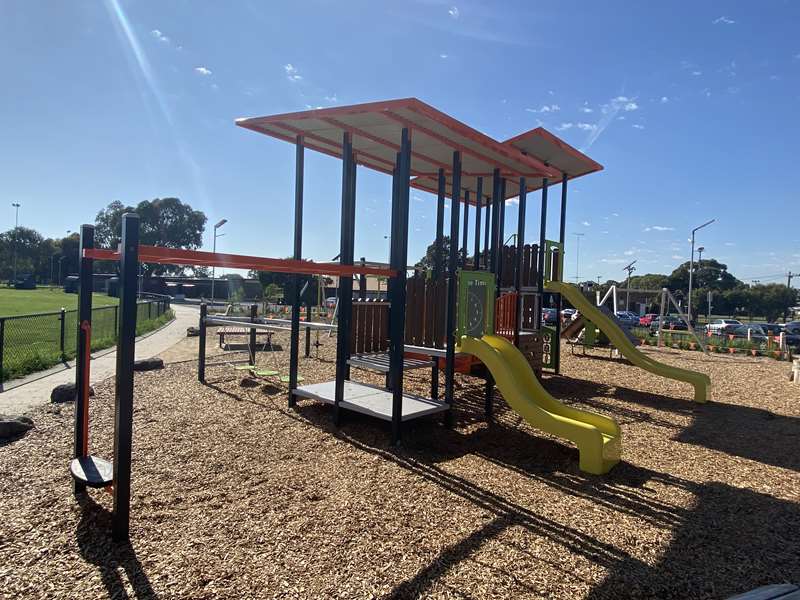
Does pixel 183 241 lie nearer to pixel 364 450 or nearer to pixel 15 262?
pixel 15 262

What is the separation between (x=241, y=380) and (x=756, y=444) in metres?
7.93

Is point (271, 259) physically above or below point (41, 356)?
above

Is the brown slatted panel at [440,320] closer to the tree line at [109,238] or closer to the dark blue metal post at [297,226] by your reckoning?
the dark blue metal post at [297,226]

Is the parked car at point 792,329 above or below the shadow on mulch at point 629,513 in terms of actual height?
above

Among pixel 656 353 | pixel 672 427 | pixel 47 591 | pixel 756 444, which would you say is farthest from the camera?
pixel 656 353

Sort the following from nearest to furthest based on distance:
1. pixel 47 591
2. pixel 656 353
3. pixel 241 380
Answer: pixel 47 591, pixel 241 380, pixel 656 353

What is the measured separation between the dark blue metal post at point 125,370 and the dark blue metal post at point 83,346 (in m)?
0.77

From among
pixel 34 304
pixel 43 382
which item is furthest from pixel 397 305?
pixel 34 304

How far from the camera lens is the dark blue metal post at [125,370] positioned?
3172mm

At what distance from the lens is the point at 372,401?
6.66 meters

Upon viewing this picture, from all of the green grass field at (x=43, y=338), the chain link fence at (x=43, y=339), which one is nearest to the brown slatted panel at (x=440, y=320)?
the chain link fence at (x=43, y=339)

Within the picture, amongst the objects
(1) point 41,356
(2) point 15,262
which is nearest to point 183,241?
(2) point 15,262

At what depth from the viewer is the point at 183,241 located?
84.7 metres

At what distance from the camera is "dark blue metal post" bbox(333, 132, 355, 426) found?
659 centimetres
